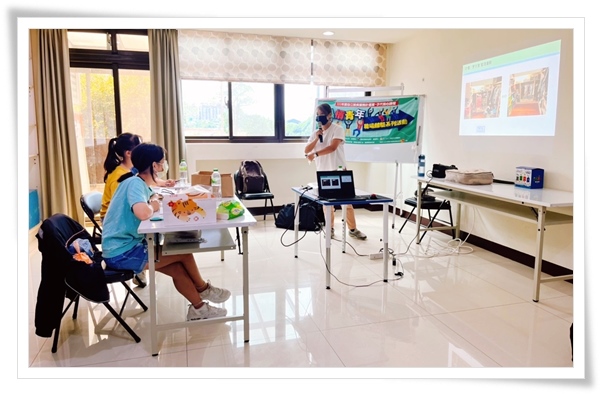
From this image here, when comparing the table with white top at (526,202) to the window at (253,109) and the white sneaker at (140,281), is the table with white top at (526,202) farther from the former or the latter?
the white sneaker at (140,281)

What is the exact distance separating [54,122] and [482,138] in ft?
16.0

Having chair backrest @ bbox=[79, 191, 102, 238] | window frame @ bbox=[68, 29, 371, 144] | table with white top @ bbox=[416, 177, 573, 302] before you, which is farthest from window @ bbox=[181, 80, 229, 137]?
table with white top @ bbox=[416, 177, 573, 302]

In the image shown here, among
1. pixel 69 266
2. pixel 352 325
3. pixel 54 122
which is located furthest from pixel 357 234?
pixel 54 122

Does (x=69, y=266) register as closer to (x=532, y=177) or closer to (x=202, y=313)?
(x=202, y=313)

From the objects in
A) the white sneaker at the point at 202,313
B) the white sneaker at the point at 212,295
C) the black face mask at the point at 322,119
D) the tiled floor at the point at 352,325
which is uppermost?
the black face mask at the point at 322,119

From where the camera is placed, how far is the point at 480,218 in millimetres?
4219

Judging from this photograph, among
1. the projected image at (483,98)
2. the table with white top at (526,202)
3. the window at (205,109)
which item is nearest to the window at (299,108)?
the window at (205,109)

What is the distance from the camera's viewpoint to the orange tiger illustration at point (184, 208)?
2.14 m

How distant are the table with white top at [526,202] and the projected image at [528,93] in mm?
686

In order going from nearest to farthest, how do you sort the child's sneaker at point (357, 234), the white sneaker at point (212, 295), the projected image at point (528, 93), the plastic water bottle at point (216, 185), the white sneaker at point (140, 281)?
the white sneaker at point (212, 295), the plastic water bottle at point (216, 185), the white sneaker at point (140, 281), the projected image at point (528, 93), the child's sneaker at point (357, 234)

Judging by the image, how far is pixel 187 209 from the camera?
7.07ft

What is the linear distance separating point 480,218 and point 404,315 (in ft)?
6.78

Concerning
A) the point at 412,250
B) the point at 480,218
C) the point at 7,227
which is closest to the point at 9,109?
the point at 7,227
